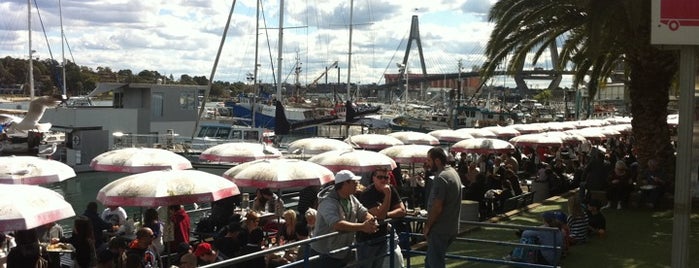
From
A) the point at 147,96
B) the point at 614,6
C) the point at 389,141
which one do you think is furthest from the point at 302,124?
the point at 614,6

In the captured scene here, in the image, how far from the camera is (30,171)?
44.9 ft

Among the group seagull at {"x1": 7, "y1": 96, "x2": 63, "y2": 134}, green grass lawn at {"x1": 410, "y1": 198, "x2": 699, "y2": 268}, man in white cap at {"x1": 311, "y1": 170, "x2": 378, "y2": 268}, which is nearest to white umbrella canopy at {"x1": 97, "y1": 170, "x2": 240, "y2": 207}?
→ seagull at {"x1": 7, "y1": 96, "x2": 63, "y2": 134}

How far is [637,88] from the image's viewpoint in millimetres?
18375

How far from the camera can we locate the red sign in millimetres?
4625

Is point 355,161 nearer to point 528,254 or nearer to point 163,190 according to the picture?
point 163,190

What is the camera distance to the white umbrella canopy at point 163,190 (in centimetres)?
1016

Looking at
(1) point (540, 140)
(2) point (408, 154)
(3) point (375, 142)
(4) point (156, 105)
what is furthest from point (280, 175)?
(4) point (156, 105)

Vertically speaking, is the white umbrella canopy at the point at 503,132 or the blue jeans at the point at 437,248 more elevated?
the white umbrella canopy at the point at 503,132

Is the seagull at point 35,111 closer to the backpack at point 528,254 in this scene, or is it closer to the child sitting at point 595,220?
the backpack at point 528,254

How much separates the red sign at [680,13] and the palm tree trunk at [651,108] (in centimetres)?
1388

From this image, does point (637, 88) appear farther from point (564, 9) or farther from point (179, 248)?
point (179, 248)

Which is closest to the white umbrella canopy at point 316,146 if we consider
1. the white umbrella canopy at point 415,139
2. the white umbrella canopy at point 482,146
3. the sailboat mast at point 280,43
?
the white umbrella canopy at point 482,146

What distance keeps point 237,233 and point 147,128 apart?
26.5 meters

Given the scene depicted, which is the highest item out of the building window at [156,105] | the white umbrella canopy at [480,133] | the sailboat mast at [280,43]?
the sailboat mast at [280,43]
